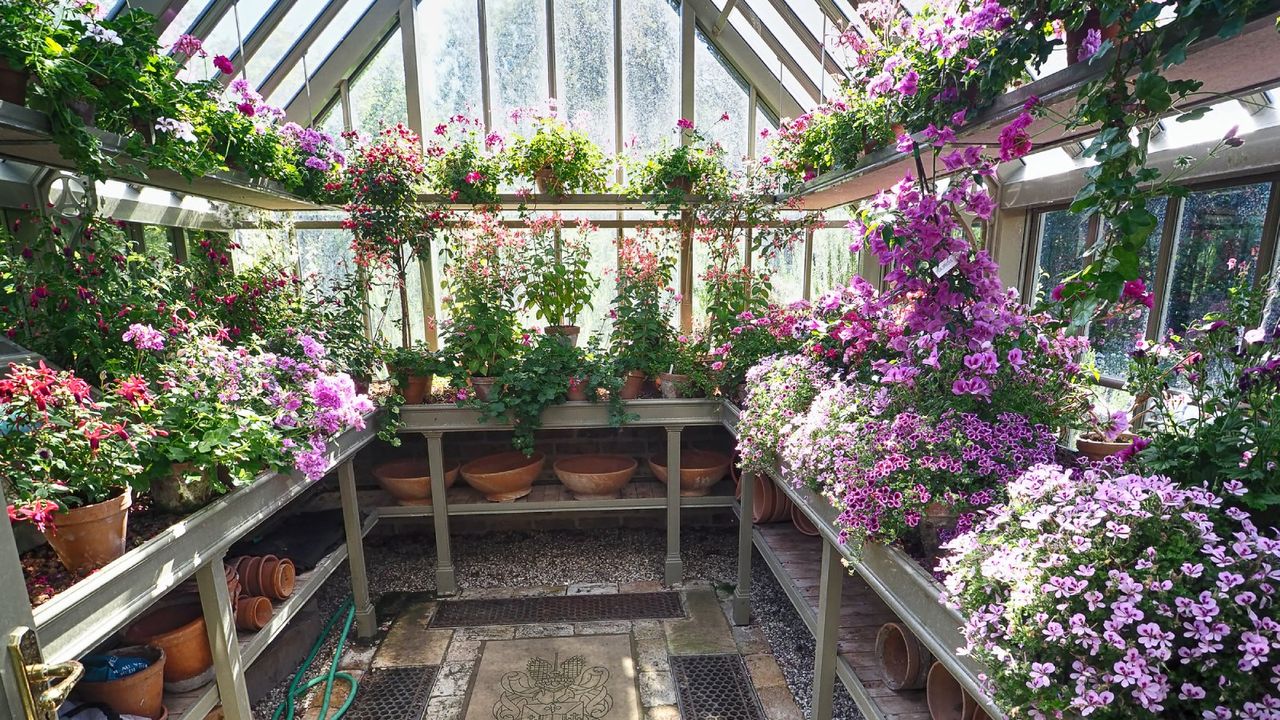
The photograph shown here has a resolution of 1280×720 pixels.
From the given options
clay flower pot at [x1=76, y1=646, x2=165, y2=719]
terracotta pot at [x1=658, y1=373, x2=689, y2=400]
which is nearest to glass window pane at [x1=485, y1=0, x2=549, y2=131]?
terracotta pot at [x1=658, y1=373, x2=689, y2=400]

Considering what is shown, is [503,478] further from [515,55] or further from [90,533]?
[515,55]

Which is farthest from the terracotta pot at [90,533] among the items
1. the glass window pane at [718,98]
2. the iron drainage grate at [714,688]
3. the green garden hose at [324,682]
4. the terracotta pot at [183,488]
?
the glass window pane at [718,98]

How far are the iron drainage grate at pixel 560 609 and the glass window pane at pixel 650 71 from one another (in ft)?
11.0

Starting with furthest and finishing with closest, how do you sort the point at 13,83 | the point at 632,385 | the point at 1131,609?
the point at 632,385
the point at 13,83
the point at 1131,609

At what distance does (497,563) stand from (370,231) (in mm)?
2329

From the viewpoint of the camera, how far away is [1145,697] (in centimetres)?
81

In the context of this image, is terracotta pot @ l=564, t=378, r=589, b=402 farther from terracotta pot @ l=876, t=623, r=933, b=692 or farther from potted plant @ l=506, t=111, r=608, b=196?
terracotta pot @ l=876, t=623, r=933, b=692

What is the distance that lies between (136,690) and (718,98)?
15.9 ft

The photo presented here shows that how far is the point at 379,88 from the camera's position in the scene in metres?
4.38

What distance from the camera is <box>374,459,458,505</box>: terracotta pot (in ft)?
11.6

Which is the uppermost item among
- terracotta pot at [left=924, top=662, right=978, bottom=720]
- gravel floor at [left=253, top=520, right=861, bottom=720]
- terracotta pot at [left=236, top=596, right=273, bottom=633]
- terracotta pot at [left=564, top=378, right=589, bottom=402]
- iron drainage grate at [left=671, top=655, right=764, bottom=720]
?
terracotta pot at [left=564, top=378, right=589, bottom=402]

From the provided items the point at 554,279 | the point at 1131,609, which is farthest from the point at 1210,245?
the point at 554,279

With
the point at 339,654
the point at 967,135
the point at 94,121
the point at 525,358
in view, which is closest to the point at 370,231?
the point at 525,358

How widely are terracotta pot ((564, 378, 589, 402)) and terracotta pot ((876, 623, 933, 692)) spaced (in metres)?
1.99
